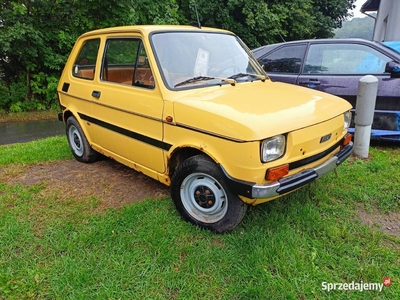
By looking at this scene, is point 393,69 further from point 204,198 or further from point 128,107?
point 128,107

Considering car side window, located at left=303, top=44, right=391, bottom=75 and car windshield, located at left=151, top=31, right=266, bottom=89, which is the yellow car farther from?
car side window, located at left=303, top=44, right=391, bottom=75

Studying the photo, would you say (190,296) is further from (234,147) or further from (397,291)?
(397,291)

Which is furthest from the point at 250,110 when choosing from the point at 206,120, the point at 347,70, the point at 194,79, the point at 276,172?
the point at 347,70

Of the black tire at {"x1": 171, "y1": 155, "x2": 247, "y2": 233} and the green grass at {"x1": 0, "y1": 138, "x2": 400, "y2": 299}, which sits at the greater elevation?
the black tire at {"x1": 171, "y1": 155, "x2": 247, "y2": 233}

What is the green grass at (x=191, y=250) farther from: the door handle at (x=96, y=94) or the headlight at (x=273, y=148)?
the door handle at (x=96, y=94)

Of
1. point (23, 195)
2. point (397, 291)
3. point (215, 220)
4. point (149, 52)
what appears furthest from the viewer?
point (23, 195)

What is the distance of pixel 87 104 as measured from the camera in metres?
4.03

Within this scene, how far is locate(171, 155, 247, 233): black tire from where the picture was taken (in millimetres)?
2711

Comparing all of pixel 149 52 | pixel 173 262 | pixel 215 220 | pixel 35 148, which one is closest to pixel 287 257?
pixel 215 220

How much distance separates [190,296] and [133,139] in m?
1.72

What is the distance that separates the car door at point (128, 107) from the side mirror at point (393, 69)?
3512 mm

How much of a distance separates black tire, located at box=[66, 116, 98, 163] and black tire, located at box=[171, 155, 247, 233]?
198 cm

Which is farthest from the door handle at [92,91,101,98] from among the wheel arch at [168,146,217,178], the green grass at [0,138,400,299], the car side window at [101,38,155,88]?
the wheel arch at [168,146,217,178]

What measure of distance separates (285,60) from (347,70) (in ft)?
3.42
